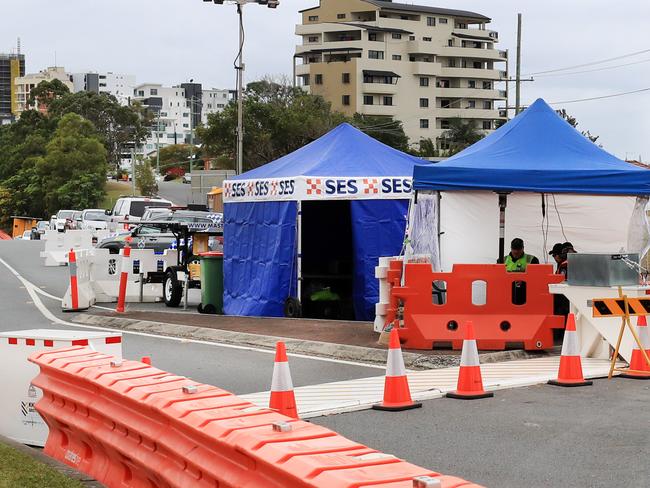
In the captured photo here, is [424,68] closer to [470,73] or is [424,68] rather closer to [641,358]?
[470,73]

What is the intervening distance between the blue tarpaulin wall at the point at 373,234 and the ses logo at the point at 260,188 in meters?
1.24

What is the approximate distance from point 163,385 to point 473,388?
189 inches

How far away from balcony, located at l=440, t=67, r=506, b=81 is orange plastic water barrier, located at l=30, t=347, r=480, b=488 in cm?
11312

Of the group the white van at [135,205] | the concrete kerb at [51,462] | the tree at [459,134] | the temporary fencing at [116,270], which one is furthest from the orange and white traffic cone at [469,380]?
the tree at [459,134]

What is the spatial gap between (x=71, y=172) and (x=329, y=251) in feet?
291

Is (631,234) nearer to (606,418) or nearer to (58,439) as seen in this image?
(606,418)

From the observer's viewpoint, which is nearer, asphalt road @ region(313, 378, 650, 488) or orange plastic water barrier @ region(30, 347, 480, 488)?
orange plastic water barrier @ region(30, 347, 480, 488)

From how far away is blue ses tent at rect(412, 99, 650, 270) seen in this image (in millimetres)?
16578

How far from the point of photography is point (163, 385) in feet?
25.0

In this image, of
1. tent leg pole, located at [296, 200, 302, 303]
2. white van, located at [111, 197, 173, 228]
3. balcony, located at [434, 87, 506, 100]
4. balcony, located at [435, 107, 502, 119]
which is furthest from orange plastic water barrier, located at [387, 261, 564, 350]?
balcony, located at [435, 107, 502, 119]

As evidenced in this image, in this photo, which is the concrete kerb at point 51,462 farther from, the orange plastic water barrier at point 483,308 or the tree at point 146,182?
the tree at point 146,182

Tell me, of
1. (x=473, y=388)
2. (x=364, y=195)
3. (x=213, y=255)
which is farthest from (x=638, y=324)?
(x=213, y=255)

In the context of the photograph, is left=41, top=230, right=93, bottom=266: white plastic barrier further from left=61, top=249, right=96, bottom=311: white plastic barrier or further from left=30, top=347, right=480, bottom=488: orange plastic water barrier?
left=30, top=347, right=480, bottom=488: orange plastic water barrier

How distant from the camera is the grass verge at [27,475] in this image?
7.75 meters
